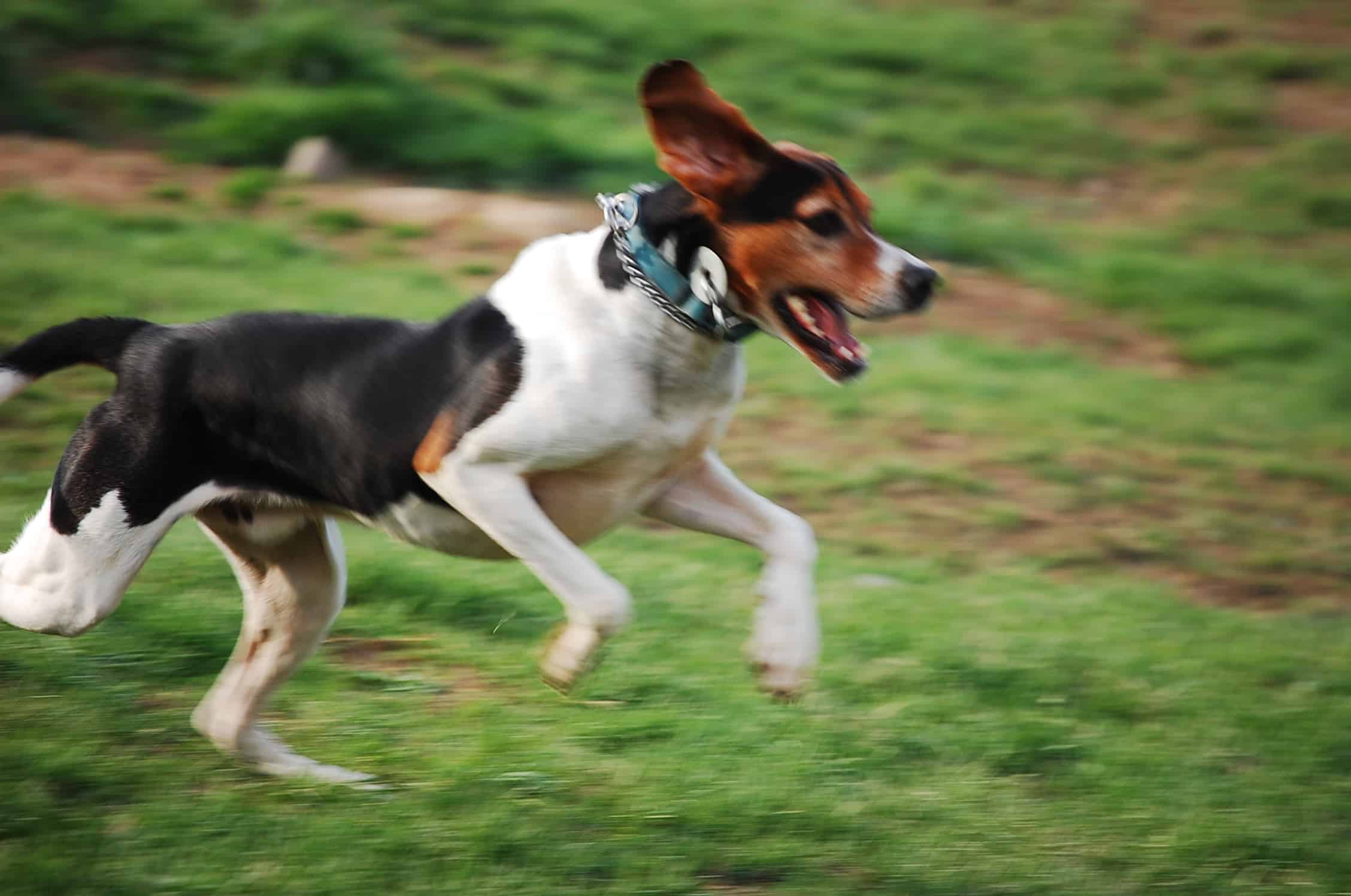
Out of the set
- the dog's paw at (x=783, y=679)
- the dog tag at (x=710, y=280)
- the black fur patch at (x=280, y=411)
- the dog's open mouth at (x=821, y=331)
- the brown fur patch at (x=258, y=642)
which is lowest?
the brown fur patch at (x=258, y=642)

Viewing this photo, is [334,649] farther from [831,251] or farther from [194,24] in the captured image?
[194,24]

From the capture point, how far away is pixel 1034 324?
1059cm

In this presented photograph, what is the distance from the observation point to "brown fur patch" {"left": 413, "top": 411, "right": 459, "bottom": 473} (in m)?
3.83

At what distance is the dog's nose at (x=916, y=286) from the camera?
3.70 meters

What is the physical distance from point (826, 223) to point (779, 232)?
12 centimetres

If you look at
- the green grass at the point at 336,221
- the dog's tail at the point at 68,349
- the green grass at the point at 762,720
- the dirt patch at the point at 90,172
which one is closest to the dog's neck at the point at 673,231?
the dog's tail at the point at 68,349

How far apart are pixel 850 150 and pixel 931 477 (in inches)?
227

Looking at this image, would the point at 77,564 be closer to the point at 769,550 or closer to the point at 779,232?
the point at 769,550

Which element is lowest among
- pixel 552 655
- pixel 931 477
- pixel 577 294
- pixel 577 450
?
pixel 931 477

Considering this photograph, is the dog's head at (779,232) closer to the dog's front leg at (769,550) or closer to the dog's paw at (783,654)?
the dog's front leg at (769,550)

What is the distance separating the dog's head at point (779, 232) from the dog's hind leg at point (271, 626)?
1441 mm

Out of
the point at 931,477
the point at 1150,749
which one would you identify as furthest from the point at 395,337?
Answer: the point at 931,477

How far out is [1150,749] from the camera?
4801 mm

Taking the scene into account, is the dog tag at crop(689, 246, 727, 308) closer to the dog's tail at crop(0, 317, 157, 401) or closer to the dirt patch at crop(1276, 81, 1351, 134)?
the dog's tail at crop(0, 317, 157, 401)
